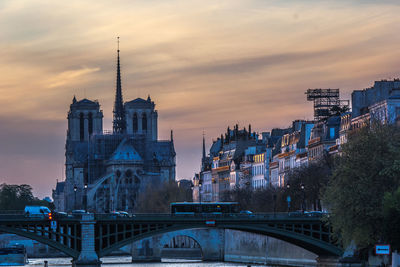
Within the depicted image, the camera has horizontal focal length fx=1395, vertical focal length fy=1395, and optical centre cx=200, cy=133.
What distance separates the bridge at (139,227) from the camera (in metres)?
103

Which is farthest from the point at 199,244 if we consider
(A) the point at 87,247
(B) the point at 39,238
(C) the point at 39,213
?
(B) the point at 39,238

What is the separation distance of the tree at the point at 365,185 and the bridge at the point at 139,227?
41.6 feet

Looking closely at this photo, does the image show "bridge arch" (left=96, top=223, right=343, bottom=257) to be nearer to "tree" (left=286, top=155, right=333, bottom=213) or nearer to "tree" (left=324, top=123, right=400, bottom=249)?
"tree" (left=324, top=123, right=400, bottom=249)

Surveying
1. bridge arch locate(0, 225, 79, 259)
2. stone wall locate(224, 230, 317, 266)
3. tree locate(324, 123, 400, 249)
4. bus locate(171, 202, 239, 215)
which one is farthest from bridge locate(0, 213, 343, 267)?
bus locate(171, 202, 239, 215)

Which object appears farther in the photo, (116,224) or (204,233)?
(204,233)

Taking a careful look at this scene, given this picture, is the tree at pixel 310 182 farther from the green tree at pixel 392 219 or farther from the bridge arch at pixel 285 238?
the green tree at pixel 392 219

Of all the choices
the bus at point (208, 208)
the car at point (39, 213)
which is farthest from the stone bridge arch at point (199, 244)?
the bus at point (208, 208)

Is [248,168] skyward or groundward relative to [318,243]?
skyward

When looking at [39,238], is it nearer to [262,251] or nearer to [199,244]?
[262,251]

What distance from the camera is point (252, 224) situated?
105m

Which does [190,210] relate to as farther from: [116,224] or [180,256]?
[180,256]

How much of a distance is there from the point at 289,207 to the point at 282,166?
A: 42.8 m

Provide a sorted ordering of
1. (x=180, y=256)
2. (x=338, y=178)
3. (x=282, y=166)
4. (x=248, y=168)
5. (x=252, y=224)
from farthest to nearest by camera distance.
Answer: (x=248, y=168) → (x=282, y=166) → (x=180, y=256) → (x=252, y=224) → (x=338, y=178)

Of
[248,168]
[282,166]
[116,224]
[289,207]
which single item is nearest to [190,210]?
[289,207]
